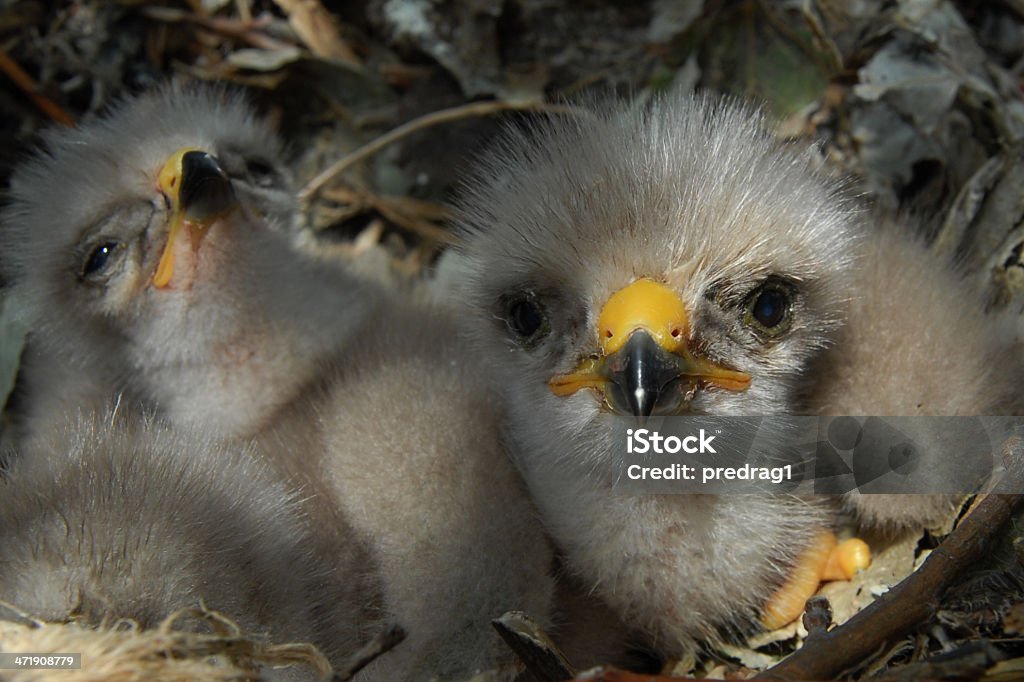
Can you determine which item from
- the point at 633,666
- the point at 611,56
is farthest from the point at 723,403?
the point at 611,56

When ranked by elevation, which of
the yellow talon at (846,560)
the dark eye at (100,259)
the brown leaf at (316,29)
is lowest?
the yellow talon at (846,560)

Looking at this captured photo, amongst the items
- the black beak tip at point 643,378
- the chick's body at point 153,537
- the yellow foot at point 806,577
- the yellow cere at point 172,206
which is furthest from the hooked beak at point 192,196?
the yellow foot at point 806,577

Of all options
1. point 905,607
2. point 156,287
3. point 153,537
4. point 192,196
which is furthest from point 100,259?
point 905,607

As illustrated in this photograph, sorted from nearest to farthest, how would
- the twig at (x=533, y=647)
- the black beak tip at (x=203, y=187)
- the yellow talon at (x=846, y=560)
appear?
the twig at (x=533, y=647)
the yellow talon at (x=846, y=560)
the black beak tip at (x=203, y=187)

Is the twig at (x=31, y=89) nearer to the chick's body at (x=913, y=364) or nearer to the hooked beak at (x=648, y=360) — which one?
the hooked beak at (x=648, y=360)

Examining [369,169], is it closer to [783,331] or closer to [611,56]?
[611,56]

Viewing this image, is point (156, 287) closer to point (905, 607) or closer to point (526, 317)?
point (526, 317)

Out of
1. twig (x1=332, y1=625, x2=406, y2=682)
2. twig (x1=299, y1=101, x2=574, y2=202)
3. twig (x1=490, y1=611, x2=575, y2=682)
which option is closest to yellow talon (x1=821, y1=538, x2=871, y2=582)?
twig (x1=490, y1=611, x2=575, y2=682)

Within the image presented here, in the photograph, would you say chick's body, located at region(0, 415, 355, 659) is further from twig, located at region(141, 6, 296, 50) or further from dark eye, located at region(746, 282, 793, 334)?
twig, located at region(141, 6, 296, 50)
